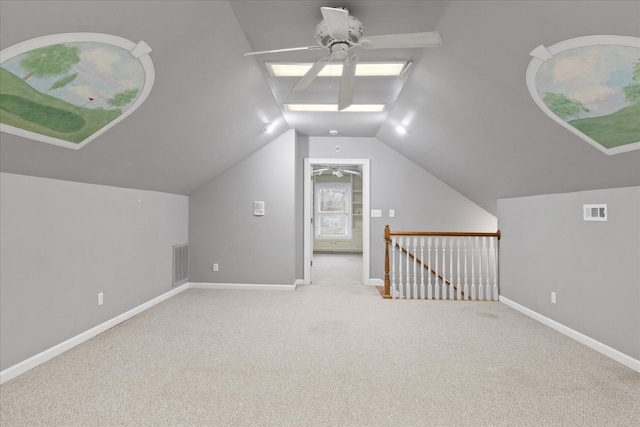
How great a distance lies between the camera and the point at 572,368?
2.48 m

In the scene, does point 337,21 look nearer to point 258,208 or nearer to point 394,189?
point 258,208

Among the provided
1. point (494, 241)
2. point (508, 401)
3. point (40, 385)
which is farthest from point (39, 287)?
point (494, 241)

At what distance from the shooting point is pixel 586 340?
2895 mm

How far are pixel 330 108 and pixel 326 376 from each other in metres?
3.07

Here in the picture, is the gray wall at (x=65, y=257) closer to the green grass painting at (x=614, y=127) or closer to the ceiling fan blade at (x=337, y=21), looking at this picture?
the ceiling fan blade at (x=337, y=21)

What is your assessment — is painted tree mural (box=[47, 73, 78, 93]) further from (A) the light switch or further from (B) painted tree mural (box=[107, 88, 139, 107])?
(A) the light switch

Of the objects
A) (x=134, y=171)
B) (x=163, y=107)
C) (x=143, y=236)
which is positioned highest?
(x=163, y=107)

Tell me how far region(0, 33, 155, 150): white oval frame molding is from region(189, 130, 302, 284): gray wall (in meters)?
2.67

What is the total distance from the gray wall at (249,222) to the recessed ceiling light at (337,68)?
1871mm

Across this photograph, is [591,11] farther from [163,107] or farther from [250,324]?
[250,324]

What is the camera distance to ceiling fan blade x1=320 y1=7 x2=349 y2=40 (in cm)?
165

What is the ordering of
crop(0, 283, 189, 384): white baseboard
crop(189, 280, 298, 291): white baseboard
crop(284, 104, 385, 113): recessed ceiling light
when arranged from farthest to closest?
crop(189, 280, 298, 291): white baseboard < crop(284, 104, 385, 113): recessed ceiling light < crop(0, 283, 189, 384): white baseboard

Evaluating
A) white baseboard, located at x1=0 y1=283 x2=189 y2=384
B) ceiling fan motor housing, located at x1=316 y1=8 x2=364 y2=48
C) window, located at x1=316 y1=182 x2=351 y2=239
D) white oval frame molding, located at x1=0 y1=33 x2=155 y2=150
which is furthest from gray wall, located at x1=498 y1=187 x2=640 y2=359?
window, located at x1=316 y1=182 x2=351 y2=239

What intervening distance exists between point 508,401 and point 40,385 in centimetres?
315
